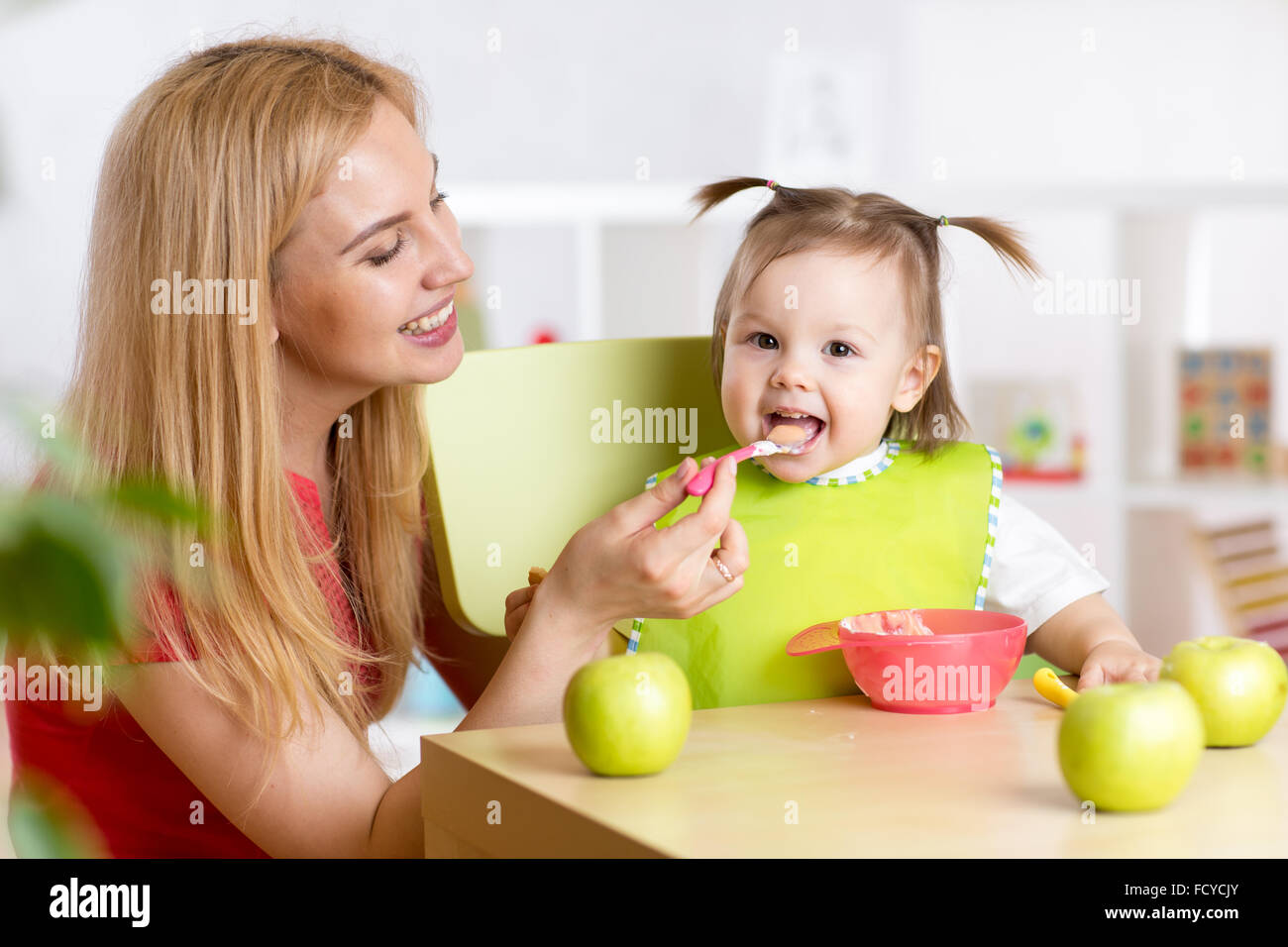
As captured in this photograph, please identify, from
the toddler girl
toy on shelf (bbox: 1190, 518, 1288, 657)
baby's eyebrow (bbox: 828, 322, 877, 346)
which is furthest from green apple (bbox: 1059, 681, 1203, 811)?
toy on shelf (bbox: 1190, 518, 1288, 657)

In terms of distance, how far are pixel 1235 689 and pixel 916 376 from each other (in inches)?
25.1

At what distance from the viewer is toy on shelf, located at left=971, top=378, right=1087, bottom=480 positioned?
11.5 feet

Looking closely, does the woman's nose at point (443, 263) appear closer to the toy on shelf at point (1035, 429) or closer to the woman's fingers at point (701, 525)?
the woman's fingers at point (701, 525)

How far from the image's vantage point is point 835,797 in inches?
28.6

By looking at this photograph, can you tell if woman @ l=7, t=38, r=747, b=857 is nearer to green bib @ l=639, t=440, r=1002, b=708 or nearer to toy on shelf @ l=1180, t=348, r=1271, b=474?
green bib @ l=639, t=440, r=1002, b=708

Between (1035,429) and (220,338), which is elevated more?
(220,338)

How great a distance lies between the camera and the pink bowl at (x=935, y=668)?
0.95m

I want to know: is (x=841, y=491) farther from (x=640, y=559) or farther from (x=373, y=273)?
(x=373, y=273)

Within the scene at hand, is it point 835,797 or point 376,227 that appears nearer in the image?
point 835,797

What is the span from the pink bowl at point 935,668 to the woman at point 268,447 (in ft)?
0.53

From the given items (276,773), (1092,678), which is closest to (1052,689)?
(1092,678)

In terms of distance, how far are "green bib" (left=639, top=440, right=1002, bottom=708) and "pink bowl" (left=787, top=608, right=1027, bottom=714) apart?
10.8 inches
